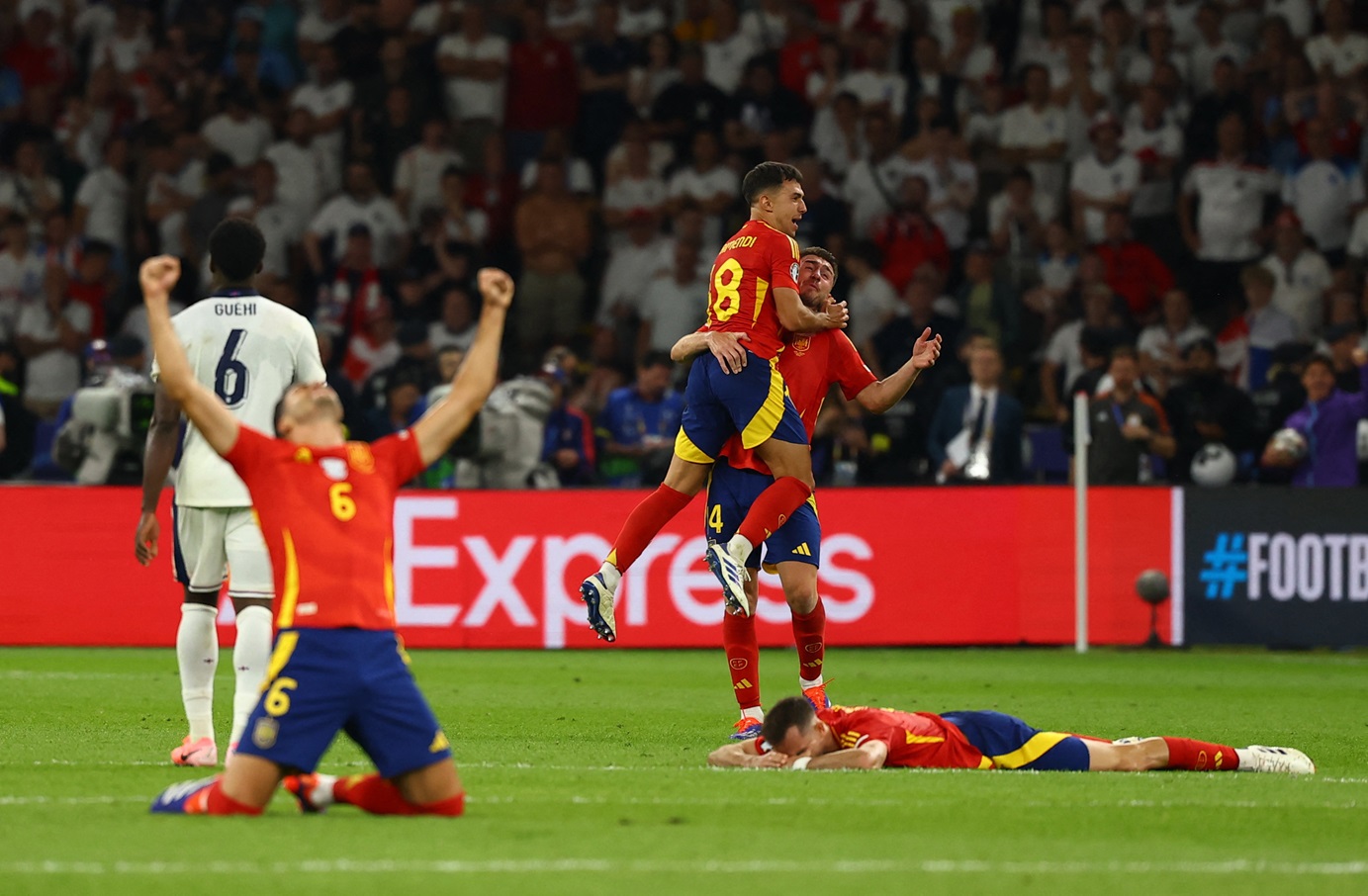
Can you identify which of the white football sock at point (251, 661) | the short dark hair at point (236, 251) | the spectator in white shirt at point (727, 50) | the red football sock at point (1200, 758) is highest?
the spectator in white shirt at point (727, 50)

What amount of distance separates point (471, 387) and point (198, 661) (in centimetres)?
228

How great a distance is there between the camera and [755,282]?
10234 millimetres

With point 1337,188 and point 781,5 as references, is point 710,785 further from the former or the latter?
point 781,5

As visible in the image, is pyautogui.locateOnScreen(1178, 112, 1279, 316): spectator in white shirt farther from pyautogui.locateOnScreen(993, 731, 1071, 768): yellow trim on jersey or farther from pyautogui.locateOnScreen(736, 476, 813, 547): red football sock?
pyautogui.locateOnScreen(993, 731, 1071, 768): yellow trim on jersey

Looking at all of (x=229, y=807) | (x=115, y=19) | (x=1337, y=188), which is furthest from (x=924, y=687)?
(x=115, y=19)

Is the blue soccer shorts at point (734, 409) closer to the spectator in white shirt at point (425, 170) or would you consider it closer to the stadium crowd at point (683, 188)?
the stadium crowd at point (683, 188)

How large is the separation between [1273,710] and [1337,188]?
942 centimetres

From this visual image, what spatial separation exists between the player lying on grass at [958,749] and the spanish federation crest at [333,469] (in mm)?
2305

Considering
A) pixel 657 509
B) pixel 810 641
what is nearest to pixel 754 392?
pixel 657 509

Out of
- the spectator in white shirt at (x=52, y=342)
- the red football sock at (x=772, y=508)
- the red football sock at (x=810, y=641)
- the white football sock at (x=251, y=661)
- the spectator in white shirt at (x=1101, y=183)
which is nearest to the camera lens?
the white football sock at (x=251, y=661)

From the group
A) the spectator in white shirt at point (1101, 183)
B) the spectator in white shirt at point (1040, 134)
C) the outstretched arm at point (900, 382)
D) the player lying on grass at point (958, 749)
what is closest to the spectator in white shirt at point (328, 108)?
the spectator in white shirt at point (1040, 134)

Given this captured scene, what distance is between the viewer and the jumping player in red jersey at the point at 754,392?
10.1 metres

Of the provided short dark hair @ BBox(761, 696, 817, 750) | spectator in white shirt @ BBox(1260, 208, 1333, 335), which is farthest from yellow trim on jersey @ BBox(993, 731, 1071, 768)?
spectator in white shirt @ BBox(1260, 208, 1333, 335)

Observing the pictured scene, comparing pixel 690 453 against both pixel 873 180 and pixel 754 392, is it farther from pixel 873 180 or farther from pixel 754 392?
pixel 873 180
